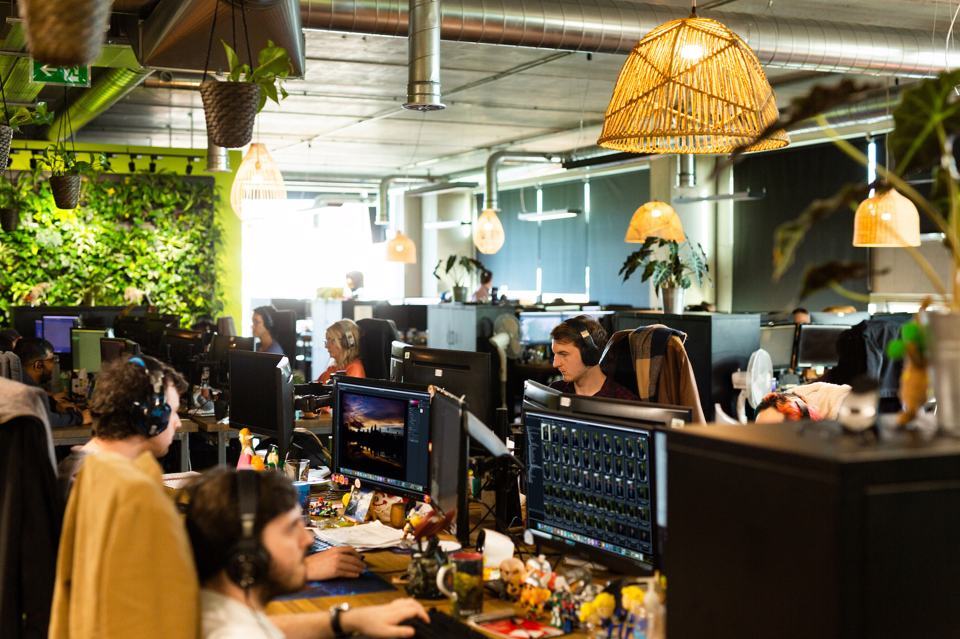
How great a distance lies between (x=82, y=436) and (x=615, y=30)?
4.13m

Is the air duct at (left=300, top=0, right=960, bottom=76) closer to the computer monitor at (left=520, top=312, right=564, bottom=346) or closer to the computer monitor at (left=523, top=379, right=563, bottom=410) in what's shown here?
the computer monitor at (left=523, top=379, right=563, bottom=410)

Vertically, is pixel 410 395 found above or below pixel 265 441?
above

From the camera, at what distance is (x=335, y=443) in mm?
3975

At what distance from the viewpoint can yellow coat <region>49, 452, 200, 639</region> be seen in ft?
5.96

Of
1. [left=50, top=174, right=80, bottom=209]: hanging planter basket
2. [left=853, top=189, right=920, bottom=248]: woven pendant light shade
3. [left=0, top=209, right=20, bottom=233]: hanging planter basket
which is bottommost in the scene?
[left=853, top=189, right=920, bottom=248]: woven pendant light shade

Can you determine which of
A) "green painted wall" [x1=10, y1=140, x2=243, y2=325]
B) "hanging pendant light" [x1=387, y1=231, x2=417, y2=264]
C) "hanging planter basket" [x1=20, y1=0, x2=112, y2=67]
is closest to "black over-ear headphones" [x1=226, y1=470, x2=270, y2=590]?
"hanging planter basket" [x1=20, y1=0, x2=112, y2=67]

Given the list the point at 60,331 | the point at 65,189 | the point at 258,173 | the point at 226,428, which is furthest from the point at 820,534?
the point at 60,331

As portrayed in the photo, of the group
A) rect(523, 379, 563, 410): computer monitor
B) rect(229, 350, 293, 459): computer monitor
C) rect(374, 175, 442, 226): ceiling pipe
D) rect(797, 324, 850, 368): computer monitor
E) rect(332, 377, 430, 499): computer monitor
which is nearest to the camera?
rect(523, 379, 563, 410): computer monitor

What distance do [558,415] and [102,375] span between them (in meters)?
1.40

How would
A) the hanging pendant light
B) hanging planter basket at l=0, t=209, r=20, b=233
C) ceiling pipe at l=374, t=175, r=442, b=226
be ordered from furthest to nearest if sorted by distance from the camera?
ceiling pipe at l=374, t=175, r=442, b=226, the hanging pendant light, hanging planter basket at l=0, t=209, r=20, b=233

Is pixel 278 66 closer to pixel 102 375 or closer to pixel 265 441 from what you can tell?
pixel 102 375

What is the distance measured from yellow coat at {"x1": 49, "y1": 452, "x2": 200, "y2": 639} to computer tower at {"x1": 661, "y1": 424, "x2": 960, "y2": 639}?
2.93ft

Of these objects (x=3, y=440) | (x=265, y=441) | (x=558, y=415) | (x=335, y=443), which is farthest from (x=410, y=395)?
(x=265, y=441)

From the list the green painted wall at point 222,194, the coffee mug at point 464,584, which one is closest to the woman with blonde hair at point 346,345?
the coffee mug at point 464,584
